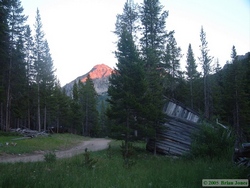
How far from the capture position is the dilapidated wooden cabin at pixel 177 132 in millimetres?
16750

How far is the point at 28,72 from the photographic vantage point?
3794 centimetres

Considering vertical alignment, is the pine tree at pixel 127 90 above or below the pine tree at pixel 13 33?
below

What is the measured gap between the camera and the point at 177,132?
56.5 ft

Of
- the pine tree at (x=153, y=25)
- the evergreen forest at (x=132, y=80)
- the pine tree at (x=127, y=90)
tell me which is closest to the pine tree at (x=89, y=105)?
the evergreen forest at (x=132, y=80)

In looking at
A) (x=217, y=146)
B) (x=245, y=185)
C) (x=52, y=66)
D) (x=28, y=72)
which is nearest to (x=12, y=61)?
(x=28, y=72)

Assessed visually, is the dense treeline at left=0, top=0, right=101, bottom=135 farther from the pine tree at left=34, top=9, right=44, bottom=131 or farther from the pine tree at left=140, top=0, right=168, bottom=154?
the pine tree at left=140, top=0, right=168, bottom=154

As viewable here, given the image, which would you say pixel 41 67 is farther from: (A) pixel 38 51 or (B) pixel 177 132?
(B) pixel 177 132

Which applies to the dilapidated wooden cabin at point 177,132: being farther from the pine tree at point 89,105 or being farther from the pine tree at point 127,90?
the pine tree at point 89,105

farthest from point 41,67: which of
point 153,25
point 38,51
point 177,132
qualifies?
point 177,132

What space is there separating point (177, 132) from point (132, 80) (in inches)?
229

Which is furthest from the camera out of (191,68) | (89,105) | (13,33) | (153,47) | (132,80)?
(89,105)

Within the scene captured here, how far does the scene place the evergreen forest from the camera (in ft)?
54.8

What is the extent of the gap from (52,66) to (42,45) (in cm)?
607

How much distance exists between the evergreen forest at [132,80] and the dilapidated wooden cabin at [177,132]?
1.06 meters
